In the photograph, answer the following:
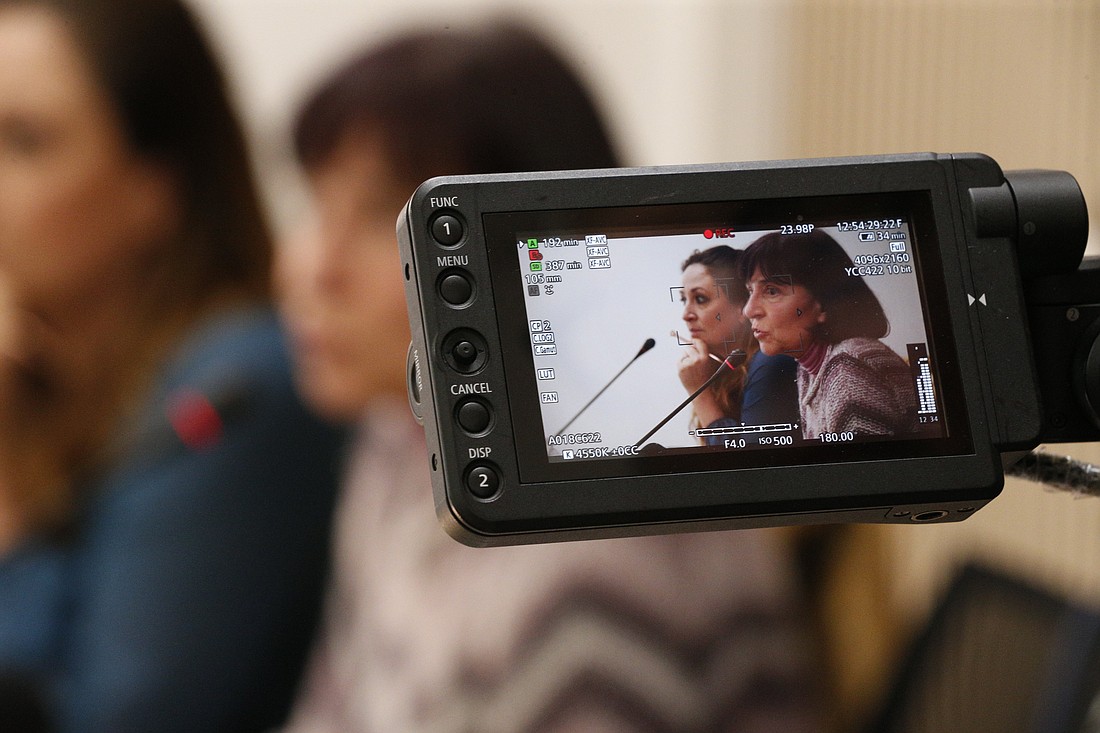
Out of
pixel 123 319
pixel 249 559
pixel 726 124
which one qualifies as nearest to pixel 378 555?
pixel 249 559

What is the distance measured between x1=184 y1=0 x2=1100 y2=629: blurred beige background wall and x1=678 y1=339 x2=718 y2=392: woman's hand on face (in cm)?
38

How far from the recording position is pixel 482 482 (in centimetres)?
36

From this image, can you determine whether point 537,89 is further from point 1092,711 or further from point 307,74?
point 307,74

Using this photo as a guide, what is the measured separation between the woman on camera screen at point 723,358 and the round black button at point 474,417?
6cm

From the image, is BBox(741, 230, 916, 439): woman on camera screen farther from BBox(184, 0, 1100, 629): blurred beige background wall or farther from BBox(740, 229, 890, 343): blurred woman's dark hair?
BBox(184, 0, 1100, 629): blurred beige background wall

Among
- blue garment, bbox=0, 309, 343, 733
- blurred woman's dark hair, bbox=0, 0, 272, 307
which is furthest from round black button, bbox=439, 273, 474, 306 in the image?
blurred woman's dark hair, bbox=0, 0, 272, 307

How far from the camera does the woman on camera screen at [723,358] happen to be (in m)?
0.38

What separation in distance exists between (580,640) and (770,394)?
17.1 inches

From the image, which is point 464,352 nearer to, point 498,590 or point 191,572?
point 498,590

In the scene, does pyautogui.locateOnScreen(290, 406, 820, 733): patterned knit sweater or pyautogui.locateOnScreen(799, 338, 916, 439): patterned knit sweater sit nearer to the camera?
pyautogui.locateOnScreen(799, 338, 916, 439): patterned knit sweater

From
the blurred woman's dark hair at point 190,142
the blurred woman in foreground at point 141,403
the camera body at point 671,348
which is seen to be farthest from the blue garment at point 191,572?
the camera body at point 671,348

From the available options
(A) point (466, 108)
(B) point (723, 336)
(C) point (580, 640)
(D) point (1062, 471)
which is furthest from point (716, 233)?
(C) point (580, 640)

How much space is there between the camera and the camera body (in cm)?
37

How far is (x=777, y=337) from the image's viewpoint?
38cm
